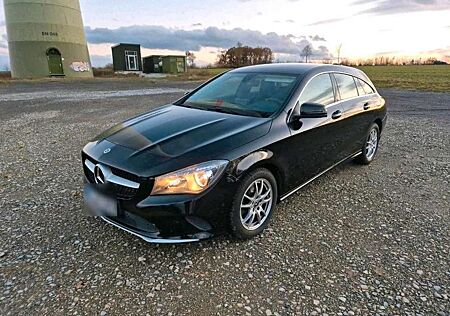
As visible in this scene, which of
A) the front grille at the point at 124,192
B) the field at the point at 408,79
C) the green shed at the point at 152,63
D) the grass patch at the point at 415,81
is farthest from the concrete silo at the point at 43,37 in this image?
the front grille at the point at 124,192

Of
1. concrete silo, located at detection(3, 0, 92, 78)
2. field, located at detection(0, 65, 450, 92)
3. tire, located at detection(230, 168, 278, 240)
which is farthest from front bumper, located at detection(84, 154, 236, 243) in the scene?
concrete silo, located at detection(3, 0, 92, 78)

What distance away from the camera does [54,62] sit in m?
27.4

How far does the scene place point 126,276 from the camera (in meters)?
2.41

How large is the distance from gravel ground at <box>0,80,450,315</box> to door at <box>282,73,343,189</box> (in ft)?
1.39

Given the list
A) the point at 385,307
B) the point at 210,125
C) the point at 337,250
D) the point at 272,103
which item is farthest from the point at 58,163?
the point at 385,307

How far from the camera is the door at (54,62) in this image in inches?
1068

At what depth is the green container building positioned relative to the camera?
3503 cm

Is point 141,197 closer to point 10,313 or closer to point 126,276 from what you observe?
point 126,276

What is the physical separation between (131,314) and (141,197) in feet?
2.67

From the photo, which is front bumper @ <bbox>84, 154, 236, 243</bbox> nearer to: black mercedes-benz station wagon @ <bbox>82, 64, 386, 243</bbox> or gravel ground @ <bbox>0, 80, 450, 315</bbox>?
black mercedes-benz station wagon @ <bbox>82, 64, 386, 243</bbox>

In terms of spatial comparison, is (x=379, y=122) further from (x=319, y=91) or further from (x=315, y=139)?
(x=315, y=139)

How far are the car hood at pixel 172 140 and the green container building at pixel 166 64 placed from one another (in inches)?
1322

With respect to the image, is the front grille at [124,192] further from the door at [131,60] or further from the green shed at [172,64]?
the door at [131,60]

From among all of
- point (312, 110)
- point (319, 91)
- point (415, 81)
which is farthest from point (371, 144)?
point (415, 81)
